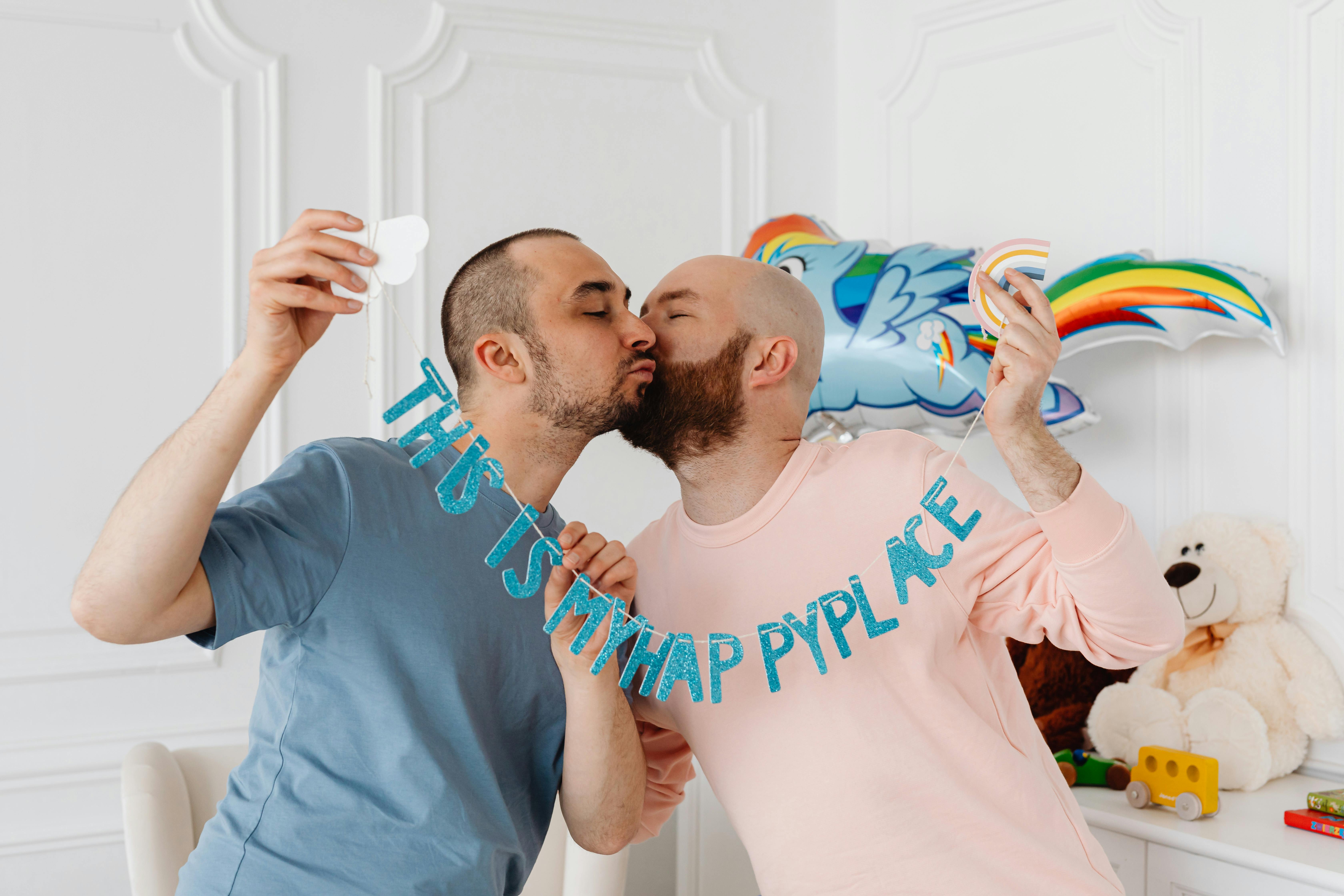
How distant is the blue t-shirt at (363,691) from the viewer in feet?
3.76

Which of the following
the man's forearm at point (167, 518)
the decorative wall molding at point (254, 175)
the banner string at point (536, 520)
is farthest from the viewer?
the decorative wall molding at point (254, 175)

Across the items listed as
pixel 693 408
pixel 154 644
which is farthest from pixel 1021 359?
pixel 154 644

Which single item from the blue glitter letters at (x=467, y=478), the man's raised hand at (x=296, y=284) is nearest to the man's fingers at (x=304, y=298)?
the man's raised hand at (x=296, y=284)

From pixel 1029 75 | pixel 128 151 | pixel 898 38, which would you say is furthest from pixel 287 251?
pixel 898 38

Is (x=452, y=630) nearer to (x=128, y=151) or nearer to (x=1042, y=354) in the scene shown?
(x=1042, y=354)

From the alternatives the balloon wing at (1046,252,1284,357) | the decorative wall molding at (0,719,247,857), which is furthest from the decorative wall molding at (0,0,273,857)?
the balloon wing at (1046,252,1284,357)

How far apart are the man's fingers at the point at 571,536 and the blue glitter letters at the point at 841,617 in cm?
29

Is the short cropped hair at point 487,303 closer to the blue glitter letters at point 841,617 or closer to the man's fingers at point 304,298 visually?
the man's fingers at point 304,298

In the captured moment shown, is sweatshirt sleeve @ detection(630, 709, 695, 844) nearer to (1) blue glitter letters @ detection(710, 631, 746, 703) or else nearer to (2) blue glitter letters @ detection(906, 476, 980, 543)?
(1) blue glitter letters @ detection(710, 631, 746, 703)

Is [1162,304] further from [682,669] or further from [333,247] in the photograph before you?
[333,247]

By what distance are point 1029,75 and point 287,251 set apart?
2207 millimetres

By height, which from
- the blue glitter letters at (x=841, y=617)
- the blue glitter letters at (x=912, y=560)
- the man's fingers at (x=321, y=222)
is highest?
the man's fingers at (x=321, y=222)

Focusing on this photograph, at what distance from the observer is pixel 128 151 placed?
239cm

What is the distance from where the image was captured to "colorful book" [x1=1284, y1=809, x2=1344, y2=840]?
1778 mm
